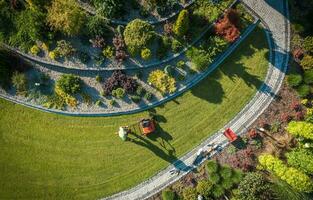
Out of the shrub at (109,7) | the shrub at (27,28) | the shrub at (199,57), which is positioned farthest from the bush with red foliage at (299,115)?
the shrub at (27,28)

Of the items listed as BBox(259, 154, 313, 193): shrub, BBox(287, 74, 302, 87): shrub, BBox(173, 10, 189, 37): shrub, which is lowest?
BBox(259, 154, 313, 193): shrub

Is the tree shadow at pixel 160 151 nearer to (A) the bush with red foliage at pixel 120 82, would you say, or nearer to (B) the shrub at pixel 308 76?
(A) the bush with red foliage at pixel 120 82

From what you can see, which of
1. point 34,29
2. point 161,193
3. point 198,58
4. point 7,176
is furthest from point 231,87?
point 7,176

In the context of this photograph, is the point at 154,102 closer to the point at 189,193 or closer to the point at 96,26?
the point at 96,26

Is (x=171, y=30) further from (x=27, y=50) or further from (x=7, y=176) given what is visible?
(x=7, y=176)

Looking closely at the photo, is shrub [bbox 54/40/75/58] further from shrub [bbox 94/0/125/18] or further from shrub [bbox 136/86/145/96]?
shrub [bbox 136/86/145/96]

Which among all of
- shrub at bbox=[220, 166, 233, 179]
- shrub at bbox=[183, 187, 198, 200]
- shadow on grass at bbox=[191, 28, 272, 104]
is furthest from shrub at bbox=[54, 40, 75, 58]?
shrub at bbox=[220, 166, 233, 179]

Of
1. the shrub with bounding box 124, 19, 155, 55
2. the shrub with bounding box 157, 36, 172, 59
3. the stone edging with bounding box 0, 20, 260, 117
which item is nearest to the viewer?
the shrub with bounding box 124, 19, 155, 55
